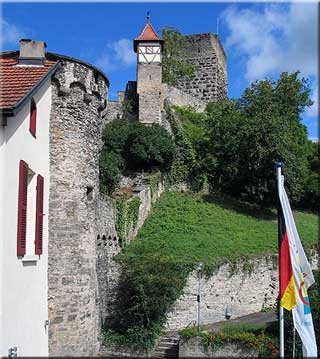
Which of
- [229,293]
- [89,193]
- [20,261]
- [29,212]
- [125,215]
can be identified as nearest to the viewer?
[20,261]

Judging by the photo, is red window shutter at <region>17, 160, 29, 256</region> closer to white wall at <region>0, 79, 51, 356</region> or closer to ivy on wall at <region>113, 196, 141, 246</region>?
white wall at <region>0, 79, 51, 356</region>

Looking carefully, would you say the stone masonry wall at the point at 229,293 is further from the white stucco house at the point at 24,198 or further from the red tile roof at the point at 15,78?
the red tile roof at the point at 15,78

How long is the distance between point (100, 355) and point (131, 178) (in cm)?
1432

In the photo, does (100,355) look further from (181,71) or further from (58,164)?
(181,71)

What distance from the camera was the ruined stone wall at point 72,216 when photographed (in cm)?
1312

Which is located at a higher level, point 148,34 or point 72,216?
point 148,34

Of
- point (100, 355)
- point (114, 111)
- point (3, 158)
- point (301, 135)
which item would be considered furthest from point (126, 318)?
point (301, 135)

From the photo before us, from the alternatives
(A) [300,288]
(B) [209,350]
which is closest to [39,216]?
(A) [300,288]

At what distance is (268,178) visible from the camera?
97.8 ft

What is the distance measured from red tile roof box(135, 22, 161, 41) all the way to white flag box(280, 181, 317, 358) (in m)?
25.8

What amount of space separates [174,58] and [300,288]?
3767cm

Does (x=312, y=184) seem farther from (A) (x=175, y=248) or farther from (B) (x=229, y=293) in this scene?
(A) (x=175, y=248)

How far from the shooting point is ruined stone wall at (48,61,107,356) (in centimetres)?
1312

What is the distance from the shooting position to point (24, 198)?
1062cm
